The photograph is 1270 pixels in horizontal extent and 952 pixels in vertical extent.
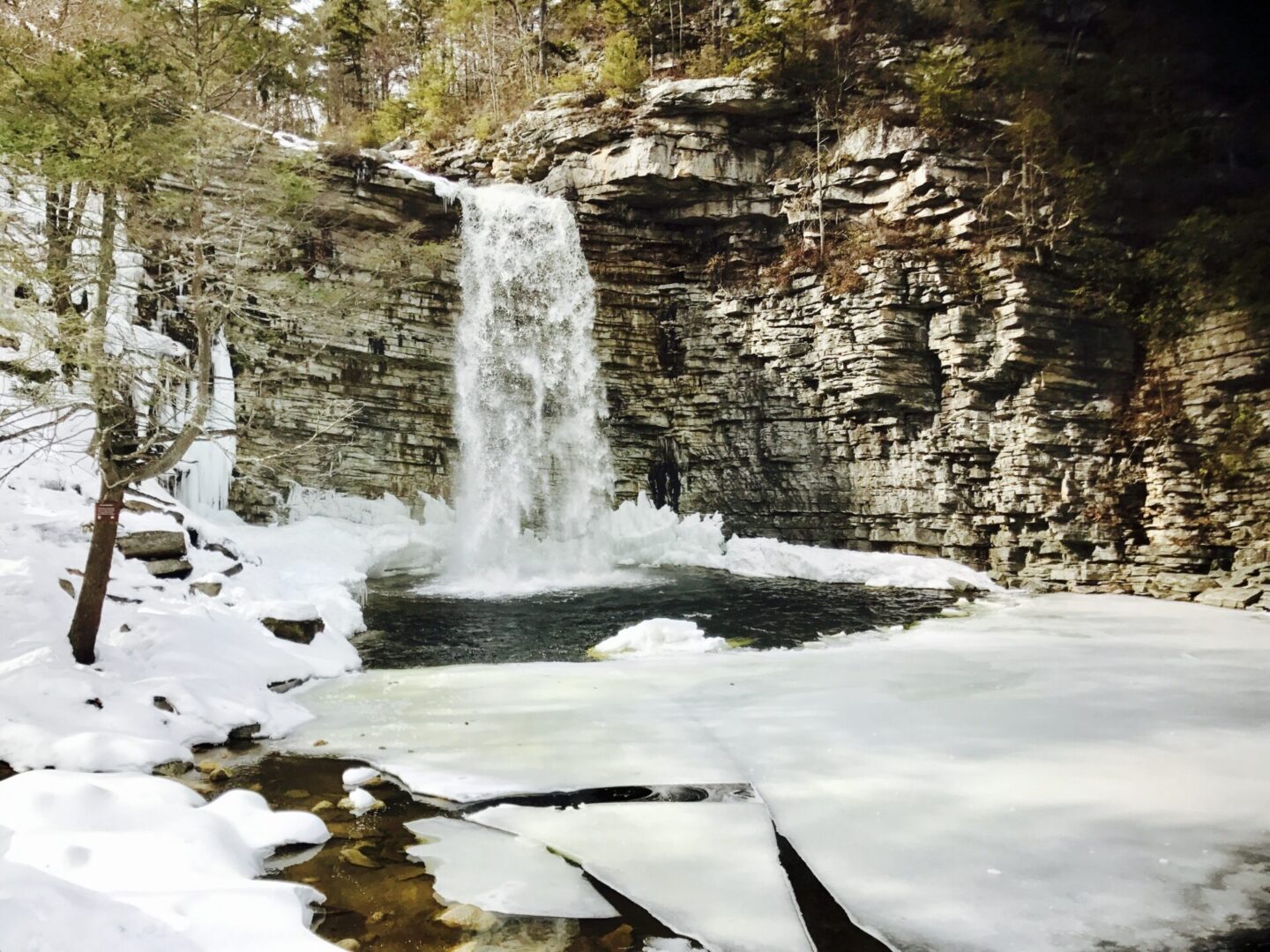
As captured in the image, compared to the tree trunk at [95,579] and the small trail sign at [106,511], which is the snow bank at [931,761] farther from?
the small trail sign at [106,511]

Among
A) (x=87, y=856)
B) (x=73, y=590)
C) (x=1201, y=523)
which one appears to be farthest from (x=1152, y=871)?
(x=1201, y=523)

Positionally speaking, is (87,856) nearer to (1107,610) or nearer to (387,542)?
(1107,610)

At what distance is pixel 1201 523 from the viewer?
47.0ft

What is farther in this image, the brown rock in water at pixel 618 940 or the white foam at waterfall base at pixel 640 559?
the white foam at waterfall base at pixel 640 559

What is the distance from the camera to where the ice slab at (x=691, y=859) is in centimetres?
328

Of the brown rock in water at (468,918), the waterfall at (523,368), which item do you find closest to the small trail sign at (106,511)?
the brown rock in water at (468,918)

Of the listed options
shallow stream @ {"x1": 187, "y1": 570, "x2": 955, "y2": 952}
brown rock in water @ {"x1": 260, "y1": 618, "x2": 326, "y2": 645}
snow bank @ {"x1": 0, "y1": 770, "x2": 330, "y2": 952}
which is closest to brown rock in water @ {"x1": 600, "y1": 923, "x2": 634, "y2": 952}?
shallow stream @ {"x1": 187, "y1": 570, "x2": 955, "y2": 952}

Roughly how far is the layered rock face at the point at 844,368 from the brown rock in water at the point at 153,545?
5.72m

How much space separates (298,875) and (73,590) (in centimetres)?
551

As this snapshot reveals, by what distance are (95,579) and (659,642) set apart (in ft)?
22.0

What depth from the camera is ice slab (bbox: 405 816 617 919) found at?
3488 mm

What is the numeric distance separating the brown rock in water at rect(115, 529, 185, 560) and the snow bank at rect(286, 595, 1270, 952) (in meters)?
3.53

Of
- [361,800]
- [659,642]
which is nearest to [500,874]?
[361,800]

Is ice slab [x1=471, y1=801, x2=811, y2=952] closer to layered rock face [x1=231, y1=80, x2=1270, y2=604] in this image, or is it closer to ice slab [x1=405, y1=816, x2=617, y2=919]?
ice slab [x1=405, y1=816, x2=617, y2=919]
